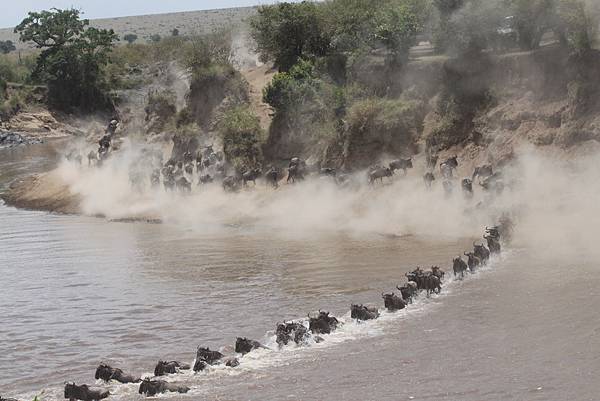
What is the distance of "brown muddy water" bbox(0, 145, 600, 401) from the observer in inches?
539

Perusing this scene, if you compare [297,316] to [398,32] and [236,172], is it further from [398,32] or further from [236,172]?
[398,32]

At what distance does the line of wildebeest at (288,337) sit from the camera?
548 inches

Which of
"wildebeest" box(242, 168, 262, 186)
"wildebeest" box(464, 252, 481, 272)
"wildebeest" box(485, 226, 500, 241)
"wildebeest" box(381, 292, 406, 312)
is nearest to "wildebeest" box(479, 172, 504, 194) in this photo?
"wildebeest" box(485, 226, 500, 241)

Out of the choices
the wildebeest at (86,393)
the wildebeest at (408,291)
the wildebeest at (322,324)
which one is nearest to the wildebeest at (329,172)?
the wildebeest at (408,291)

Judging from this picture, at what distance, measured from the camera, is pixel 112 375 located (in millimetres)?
14758

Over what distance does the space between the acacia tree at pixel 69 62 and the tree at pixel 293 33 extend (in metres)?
46.3

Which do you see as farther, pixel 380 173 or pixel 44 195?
pixel 44 195

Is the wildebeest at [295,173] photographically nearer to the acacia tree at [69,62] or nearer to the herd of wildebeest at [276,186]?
the herd of wildebeest at [276,186]

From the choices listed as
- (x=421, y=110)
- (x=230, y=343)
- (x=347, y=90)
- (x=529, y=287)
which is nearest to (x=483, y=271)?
(x=529, y=287)

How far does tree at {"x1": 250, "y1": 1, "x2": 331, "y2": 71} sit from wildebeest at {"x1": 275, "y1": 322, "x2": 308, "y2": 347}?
78.0ft

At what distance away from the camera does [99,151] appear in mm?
44094

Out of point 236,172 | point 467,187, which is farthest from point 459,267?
point 236,172

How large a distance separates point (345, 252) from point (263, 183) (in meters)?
9.70

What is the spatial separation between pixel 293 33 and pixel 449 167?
1375cm
